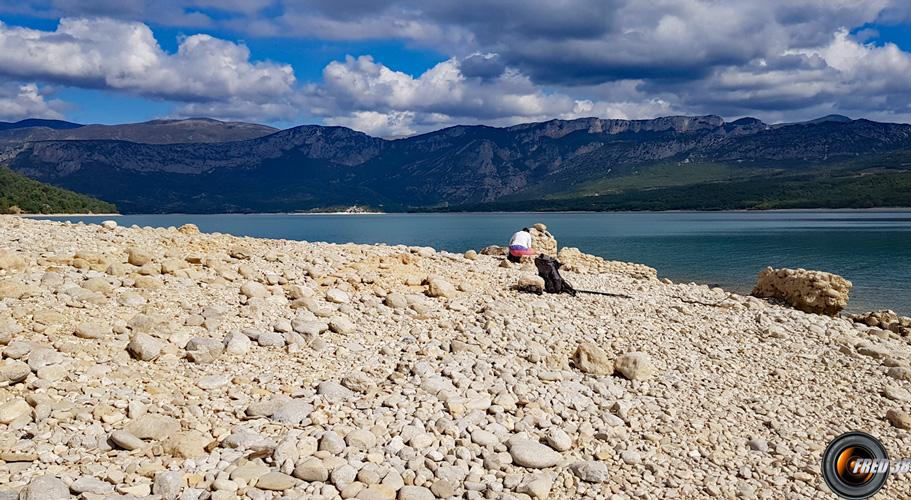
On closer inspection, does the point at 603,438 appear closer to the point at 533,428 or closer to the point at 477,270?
the point at 533,428

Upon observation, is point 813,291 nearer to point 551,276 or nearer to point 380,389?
point 551,276

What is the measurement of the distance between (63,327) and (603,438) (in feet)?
30.6

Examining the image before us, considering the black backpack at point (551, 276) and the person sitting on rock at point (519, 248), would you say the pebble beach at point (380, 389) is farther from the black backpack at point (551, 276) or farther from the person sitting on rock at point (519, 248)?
the person sitting on rock at point (519, 248)

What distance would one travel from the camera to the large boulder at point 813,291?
23.8m

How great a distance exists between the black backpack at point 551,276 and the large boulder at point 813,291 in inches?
475

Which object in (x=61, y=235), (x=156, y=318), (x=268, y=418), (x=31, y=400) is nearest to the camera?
(x=31, y=400)

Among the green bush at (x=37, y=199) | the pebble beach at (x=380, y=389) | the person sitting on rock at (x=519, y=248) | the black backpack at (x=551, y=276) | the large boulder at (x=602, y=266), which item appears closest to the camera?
the pebble beach at (x=380, y=389)

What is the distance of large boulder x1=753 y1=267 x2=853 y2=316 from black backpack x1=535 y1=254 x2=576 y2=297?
1207 centimetres

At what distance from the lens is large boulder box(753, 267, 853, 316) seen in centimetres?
2383

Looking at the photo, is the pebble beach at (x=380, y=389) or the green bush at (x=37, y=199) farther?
the green bush at (x=37, y=199)

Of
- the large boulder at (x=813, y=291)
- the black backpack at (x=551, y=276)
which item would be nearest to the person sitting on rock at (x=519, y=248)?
the black backpack at (x=551, y=276)

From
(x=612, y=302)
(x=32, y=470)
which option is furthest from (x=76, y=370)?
(x=612, y=302)

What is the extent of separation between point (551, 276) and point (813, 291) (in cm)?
1287

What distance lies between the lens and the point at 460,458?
8.19 m
